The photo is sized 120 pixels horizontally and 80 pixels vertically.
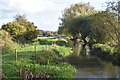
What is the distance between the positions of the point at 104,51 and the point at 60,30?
91.8 feet

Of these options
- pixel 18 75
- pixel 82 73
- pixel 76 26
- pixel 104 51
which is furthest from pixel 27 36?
pixel 18 75

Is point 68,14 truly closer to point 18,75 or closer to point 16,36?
point 16,36

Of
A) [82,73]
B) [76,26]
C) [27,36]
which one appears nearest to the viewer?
[82,73]

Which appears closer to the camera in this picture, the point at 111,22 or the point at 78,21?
the point at 111,22

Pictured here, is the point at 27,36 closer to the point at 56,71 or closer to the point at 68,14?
the point at 68,14

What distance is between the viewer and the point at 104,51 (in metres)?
27.6

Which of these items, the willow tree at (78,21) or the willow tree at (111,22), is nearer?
the willow tree at (111,22)

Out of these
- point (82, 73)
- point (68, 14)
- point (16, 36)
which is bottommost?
point (82, 73)

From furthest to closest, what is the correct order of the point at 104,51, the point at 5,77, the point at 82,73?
the point at 104,51 → the point at 82,73 → the point at 5,77

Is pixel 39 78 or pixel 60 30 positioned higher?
pixel 60 30

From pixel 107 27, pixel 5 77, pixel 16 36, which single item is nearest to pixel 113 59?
pixel 107 27

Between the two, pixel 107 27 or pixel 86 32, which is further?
pixel 86 32

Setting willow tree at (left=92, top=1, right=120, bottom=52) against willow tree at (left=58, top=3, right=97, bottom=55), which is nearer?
willow tree at (left=92, top=1, right=120, bottom=52)

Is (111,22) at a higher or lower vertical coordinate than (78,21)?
lower
